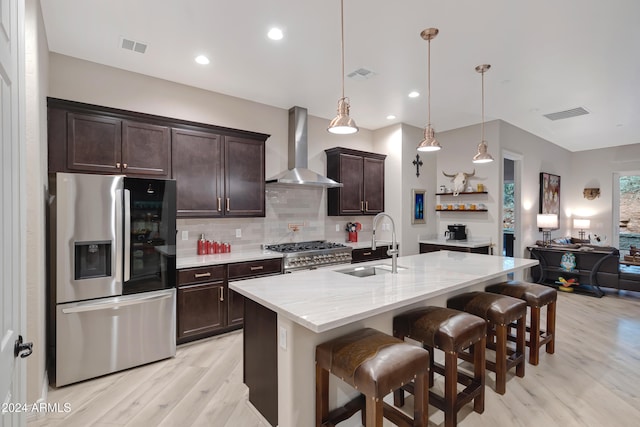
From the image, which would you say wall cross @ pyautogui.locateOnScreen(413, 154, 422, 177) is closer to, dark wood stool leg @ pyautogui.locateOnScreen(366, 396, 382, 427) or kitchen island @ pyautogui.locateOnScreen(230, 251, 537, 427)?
kitchen island @ pyautogui.locateOnScreen(230, 251, 537, 427)

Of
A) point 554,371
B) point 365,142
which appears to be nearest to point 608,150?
point 365,142

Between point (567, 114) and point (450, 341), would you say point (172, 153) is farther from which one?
point (567, 114)

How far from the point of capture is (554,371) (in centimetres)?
288

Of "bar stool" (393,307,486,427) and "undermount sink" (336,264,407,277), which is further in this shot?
"undermount sink" (336,264,407,277)

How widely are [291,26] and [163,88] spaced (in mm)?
1893

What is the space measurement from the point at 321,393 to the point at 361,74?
3.17m

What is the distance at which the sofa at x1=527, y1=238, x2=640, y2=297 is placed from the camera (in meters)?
5.27

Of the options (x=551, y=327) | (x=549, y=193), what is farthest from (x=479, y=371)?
(x=549, y=193)

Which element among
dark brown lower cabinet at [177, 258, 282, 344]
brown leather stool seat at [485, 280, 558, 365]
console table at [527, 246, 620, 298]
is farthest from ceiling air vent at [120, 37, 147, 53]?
console table at [527, 246, 620, 298]

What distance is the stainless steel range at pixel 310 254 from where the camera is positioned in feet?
13.2

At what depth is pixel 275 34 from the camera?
9.21 feet

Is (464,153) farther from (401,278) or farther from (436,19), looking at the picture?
(401,278)

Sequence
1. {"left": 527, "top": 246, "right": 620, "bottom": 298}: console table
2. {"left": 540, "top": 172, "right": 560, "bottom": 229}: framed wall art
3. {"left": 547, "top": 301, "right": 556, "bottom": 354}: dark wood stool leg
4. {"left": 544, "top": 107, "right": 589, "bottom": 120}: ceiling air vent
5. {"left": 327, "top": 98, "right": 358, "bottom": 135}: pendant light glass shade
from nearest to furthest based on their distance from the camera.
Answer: {"left": 327, "top": 98, "right": 358, "bottom": 135}: pendant light glass shade, {"left": 547, "top": 301, "right": 556, "bottom": 354}: dark wood stool leg, {"left": 544, "top": 107, "right": 589, "bottom": 120}: ceiling air vent, {"left": 527, "top": 246, "right": 620, "bottom": 298}: console table, {"left": 540, "top": 172, "right": 560, "bottom": 229}: framed wall art

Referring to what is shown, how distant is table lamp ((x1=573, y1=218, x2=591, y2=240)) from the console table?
2.60 metres
